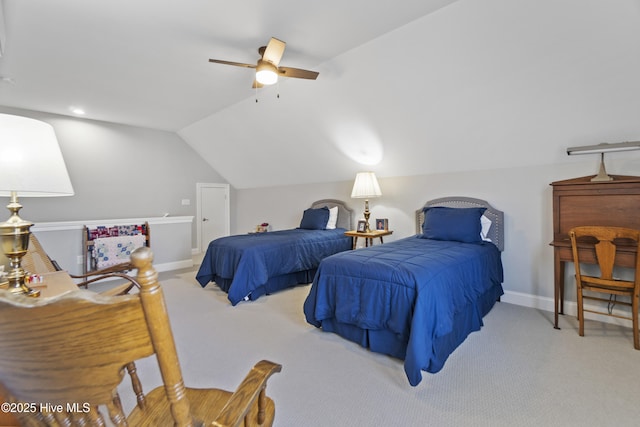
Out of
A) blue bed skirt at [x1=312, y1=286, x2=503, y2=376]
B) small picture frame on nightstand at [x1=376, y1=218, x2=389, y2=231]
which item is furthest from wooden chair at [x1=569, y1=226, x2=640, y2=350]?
small picture frame on nightstand at [x1=376, y1=218, x2=389, y2=231]

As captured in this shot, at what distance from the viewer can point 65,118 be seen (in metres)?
5.03

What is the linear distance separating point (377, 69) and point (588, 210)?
2527 mm

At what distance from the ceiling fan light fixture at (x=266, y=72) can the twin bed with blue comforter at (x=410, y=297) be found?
5.79 feet

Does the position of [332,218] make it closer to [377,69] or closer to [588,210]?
[377,69]

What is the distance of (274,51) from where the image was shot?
2.61m

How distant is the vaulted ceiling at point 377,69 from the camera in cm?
238

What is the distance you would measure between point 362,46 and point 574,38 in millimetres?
1708

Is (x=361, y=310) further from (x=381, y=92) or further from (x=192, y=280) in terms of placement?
(x=192, y=280)

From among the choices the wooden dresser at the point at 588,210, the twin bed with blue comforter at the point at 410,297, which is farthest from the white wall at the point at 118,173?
the wooden dresser at the point at 588,210

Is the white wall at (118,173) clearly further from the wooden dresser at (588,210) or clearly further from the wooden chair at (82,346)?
the wooden dresser at (588,210)

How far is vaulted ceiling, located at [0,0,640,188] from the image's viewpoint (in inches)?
93.8

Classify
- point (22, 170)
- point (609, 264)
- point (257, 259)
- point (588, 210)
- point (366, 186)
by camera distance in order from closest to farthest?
point (22, 170) → point (609, 264) → point (588, 210) → point (257, 259) → point (366, 186)

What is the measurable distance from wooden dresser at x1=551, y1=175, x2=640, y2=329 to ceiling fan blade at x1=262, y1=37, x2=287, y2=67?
2.98m

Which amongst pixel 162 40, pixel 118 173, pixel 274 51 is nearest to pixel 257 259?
pixel 274 51
